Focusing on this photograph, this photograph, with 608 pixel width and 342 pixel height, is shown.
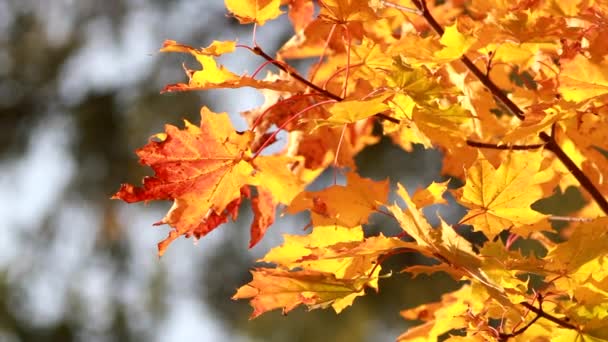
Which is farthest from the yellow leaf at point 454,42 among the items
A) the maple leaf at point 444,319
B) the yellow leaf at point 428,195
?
the maple leaf at point 444,319

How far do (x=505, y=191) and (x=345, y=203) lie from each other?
0.43 feet

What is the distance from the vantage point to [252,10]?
2.39ft

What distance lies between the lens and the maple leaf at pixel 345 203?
75cm

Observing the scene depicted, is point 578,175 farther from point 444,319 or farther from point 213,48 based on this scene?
point 213,48

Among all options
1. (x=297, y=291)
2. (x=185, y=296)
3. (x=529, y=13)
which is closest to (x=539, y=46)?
(x=529, y=13)

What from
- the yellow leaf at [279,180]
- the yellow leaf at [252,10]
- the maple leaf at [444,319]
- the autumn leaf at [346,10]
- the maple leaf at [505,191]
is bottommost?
the maple leaf at [444,319]

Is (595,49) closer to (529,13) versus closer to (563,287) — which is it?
(529,13)

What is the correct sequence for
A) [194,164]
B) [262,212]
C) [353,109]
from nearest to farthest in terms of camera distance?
[353,109], [194,164], [262,212]

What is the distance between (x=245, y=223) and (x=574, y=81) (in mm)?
3863

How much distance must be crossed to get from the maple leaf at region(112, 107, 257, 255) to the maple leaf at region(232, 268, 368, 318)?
76mm

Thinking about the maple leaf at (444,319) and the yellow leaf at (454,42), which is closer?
the yellow leaf at (454,42)

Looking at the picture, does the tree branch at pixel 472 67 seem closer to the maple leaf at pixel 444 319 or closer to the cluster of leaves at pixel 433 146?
the cluster of leaves at pixel 433 146

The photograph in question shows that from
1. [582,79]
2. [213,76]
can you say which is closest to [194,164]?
[213,76]

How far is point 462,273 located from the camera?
2.07 ft
